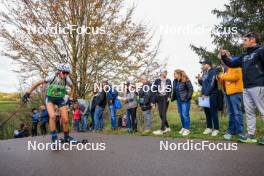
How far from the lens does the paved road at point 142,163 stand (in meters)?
3.90

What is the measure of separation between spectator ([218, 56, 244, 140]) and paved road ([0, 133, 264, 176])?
3.91 ft

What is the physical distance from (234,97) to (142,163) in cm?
343

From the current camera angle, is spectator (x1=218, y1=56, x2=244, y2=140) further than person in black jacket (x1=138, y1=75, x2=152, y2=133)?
No

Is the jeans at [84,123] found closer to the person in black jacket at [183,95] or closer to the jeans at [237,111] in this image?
the person in black jacket at [183,95]

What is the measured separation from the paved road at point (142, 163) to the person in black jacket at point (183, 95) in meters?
2.64

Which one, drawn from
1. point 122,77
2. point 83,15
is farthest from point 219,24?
point 83,15

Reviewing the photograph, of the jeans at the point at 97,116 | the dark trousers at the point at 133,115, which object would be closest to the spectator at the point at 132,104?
the dark trousers at the point at 133,115

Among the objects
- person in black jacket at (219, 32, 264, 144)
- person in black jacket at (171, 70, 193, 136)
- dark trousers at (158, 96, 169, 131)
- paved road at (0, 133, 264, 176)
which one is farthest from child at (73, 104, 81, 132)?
person in black jacket at (219, 32, 264, 144)

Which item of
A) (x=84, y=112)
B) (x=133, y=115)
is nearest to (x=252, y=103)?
(x=133, y=115)

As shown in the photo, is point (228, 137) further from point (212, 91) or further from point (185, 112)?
point (185, 112)

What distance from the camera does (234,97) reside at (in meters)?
6.95

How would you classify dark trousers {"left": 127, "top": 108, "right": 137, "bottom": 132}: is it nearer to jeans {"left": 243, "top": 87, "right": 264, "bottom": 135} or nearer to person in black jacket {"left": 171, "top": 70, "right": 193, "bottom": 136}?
person in black jacket {"left": 171, "top": 70, "right": 193, "bottom": 136}

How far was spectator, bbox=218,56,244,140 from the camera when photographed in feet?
22.5

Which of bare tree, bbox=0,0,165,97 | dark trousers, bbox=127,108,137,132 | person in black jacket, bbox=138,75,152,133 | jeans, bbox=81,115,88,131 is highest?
bare tree, bbox=0,0,165,97
